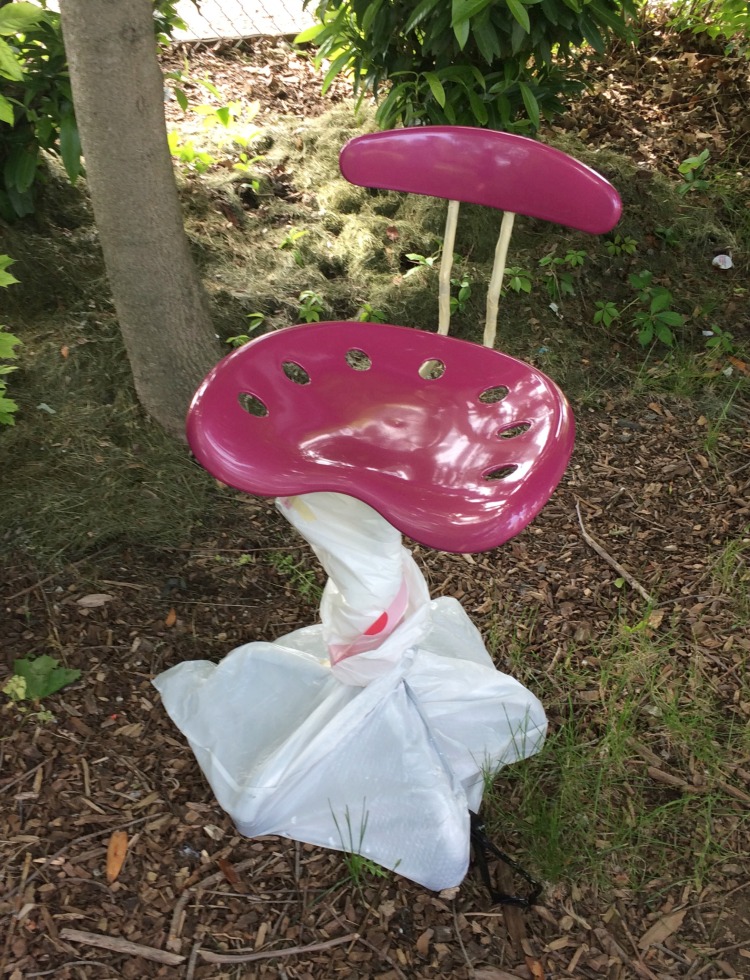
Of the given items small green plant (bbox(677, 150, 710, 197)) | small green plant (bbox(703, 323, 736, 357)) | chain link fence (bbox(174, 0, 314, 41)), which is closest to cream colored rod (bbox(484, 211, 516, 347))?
small green plant (bbox(703, 323, 736, 357))

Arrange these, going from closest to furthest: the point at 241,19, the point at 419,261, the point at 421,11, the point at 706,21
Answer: the point at 421,11
the point at 419,261
the point at 706,21
the point at 241,19

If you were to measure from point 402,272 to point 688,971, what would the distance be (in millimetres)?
2372

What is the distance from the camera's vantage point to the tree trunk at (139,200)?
192cm

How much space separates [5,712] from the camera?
6.15ft

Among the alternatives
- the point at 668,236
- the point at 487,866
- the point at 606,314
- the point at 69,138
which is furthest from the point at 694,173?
the point at 487,866

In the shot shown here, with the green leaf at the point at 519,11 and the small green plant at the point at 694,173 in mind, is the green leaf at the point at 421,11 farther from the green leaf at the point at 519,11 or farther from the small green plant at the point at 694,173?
the small green plant at the point at 694,173

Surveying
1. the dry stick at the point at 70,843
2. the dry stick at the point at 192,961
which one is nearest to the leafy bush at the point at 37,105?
the dry stick at the point at 70,843

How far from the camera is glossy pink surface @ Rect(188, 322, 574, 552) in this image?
4.29ft

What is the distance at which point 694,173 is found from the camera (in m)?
3.48

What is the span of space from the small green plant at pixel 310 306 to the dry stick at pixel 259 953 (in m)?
1.90

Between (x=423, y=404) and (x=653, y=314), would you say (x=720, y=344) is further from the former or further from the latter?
(x=423, y=404)

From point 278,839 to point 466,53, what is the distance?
2471 millimetres

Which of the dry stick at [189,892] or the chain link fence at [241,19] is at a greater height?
the chain link fence at [241,19]

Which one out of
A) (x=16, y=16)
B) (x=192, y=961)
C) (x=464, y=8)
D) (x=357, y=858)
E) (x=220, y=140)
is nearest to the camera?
(x=192, y=961)
